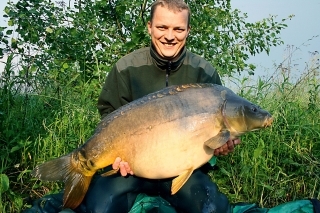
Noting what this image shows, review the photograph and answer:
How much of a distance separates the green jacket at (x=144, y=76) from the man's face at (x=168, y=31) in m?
0.06

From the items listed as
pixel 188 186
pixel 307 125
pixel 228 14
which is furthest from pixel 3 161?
pixel 228 14

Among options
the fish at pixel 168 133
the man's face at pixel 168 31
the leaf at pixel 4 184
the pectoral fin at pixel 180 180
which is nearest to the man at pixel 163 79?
the man's face at pixel 168 31

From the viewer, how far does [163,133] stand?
2.09m

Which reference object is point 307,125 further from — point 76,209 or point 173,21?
point 76,209

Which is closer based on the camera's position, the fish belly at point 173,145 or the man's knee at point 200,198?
the fish belly at point 173,145

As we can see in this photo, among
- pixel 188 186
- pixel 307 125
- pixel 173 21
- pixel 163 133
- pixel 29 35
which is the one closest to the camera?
pixel 163 133

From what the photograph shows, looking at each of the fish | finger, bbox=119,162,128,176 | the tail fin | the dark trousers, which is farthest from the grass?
finger, bbox=119,162,128,176

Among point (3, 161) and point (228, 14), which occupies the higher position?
point (228, 14)

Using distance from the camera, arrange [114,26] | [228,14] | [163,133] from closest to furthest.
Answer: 1. [163,133]
2. [114,26]
3. [228,14]

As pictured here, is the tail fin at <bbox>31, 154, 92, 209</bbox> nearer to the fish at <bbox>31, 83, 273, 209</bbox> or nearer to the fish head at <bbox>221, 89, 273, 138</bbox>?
the fish at <bbox>31, 83, 273, 209</bbox>

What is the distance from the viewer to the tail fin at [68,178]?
2.20 metres

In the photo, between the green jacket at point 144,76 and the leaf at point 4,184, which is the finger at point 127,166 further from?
the leaf at point 4,184

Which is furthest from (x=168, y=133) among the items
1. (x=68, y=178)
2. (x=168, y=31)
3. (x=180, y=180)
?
(x=168, y=31)

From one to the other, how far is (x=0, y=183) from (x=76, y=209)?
472 mm
